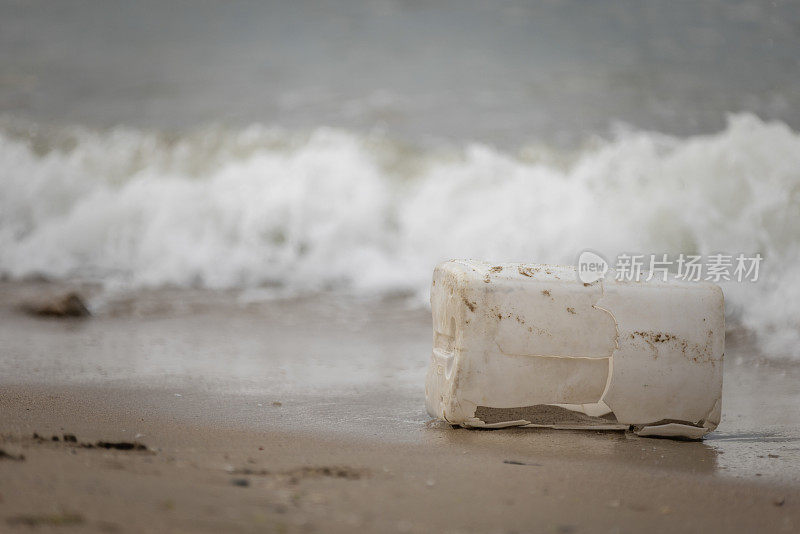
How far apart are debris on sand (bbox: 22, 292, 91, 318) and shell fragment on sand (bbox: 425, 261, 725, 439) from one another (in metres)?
3.59

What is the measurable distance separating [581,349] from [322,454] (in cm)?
103

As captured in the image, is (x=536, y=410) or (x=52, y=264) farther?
(x=52, y=264)

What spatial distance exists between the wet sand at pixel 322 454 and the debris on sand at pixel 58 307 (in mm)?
548

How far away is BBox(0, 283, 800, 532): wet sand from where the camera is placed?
207 centimetres

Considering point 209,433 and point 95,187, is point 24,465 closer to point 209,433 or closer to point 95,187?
point 209,433

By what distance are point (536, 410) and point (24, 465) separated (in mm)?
1814

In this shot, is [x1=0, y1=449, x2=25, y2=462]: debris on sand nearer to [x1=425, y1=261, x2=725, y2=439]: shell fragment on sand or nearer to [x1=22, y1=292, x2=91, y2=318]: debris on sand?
[x1=425, y1=261, x2=725, y2=439]: shell fragment on sand

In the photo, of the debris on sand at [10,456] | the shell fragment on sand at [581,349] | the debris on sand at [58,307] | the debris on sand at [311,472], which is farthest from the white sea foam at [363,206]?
the debris on sand at [10,456]

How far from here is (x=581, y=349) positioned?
3.14 meters

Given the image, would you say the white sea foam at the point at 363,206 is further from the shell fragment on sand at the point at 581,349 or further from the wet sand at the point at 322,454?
the shell fragment on sand at the point at 581,349

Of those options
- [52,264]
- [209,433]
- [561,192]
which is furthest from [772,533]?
[52,264]

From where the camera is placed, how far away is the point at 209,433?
3.00m

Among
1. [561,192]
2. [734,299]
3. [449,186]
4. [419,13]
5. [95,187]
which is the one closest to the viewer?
[734,299]

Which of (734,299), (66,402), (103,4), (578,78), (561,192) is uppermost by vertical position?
(103,4)
